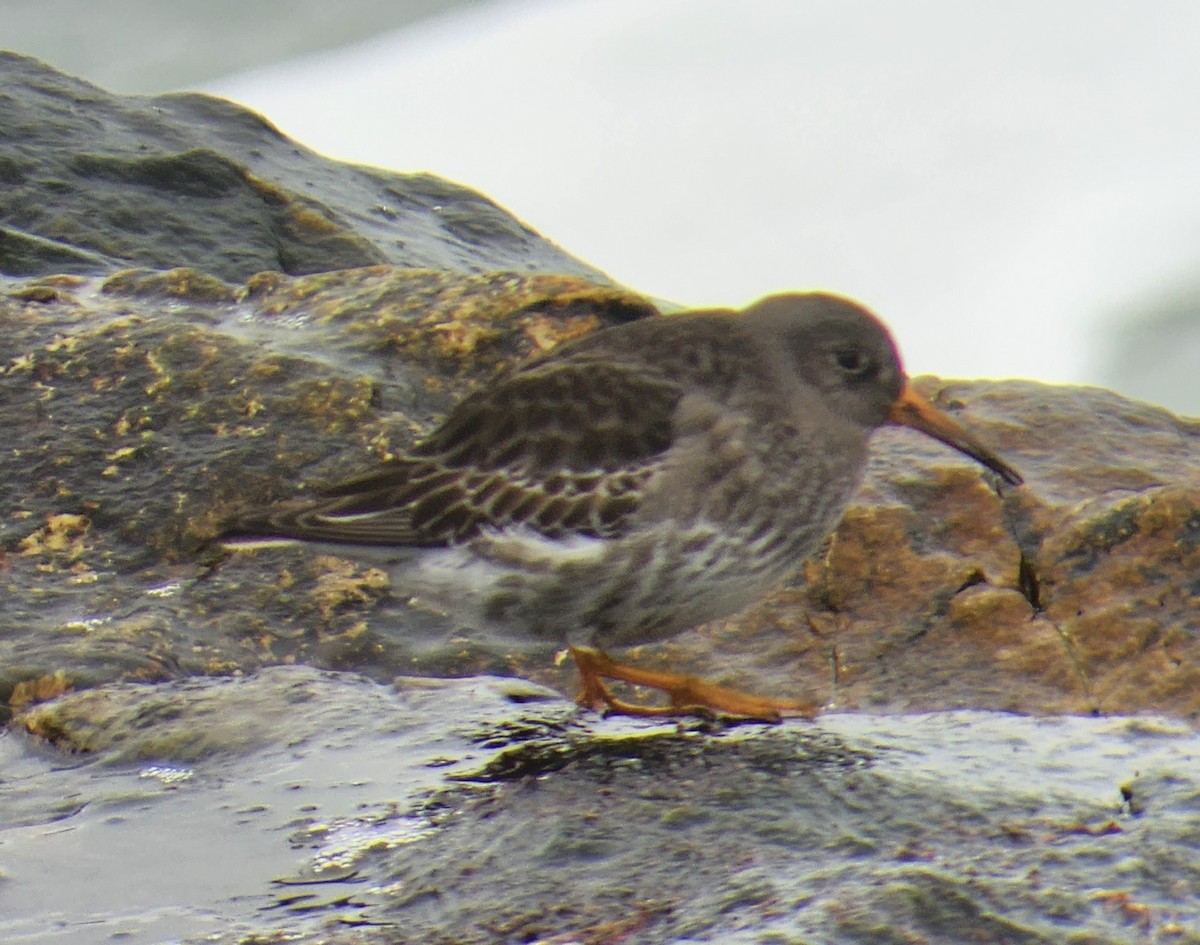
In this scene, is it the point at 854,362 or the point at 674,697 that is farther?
the point at 854,362

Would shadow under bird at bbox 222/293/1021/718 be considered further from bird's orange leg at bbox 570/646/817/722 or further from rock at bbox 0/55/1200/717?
rock at bbox 0/55/1200/717

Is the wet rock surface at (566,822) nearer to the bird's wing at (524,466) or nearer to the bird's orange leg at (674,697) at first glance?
the bird's orange leg at (674,697)

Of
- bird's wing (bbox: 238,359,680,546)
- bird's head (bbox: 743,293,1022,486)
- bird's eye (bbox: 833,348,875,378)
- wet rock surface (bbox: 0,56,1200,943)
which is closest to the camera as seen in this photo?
wet rock surface (bbox: 0,56,1200,943)

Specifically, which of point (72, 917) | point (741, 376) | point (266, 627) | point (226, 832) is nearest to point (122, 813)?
point (226, 832)

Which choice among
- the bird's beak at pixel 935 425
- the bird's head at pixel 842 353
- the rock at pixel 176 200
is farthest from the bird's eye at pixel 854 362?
the rock at pixel 176 200

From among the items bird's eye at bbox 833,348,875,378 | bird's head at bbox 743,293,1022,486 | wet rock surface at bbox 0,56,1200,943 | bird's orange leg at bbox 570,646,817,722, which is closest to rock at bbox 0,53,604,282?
wet rock surface at bbox 0,56,1200,943

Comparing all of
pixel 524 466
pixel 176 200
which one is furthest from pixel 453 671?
pixel 176 200

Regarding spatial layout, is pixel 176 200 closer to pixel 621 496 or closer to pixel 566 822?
pixel 621 496
